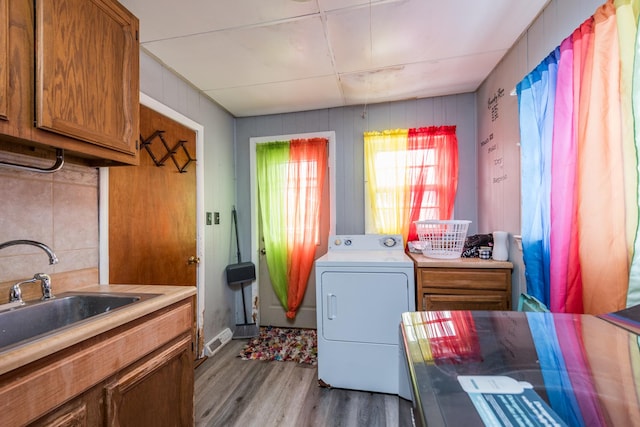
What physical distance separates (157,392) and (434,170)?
8.42 ft

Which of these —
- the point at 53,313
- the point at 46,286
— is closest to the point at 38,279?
the point at 46,286

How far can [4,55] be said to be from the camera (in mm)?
861

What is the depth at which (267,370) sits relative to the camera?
2209 mm

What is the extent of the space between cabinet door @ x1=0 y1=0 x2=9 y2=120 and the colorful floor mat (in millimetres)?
2280

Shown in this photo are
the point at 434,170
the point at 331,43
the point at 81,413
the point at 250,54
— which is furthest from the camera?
the point at 434,170

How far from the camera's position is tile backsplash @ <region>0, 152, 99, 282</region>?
44.8 inches

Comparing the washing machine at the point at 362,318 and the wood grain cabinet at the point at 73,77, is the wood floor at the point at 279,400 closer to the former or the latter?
the washing machine at the point at 362,318

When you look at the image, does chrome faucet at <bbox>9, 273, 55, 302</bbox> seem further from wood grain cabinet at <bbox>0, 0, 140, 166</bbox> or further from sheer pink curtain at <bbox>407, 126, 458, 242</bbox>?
sheer pink curtain at <bbox>407, 126, 458, 242</bbox>

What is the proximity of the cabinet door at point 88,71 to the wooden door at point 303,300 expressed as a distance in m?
1.86

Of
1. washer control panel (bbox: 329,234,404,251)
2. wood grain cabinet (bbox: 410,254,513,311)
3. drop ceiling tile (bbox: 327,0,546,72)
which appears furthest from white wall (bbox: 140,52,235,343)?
wood grain cabinet (bbox: 410,254,513,311)

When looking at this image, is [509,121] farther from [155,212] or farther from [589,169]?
[155,212]

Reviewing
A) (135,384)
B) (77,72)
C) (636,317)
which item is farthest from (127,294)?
(636,317)

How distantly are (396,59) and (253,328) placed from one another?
→ 111 inches

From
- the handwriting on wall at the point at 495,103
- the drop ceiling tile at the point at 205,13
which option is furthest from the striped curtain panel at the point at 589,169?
the drop ceiling tile at the point at 205,13
